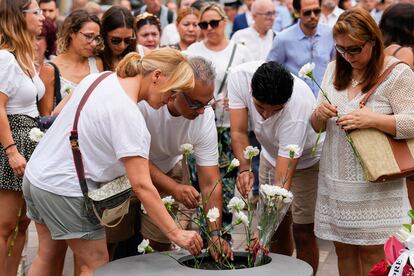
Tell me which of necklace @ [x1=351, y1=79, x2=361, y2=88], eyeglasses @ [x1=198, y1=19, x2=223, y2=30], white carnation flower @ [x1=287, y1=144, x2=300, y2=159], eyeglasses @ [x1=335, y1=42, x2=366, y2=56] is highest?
eyeglasses @ [x1=335, y1=42, x2=366, y2=56]

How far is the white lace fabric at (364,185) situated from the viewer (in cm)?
513

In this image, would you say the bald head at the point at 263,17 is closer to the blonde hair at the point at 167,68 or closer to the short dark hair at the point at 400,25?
the short dark hair at the point at 400,25

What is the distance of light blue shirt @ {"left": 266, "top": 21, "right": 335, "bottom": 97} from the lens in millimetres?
8180

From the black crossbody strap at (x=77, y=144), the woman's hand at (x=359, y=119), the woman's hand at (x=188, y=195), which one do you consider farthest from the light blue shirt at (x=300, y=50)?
the black crossbody strap at (x=77, y=144)

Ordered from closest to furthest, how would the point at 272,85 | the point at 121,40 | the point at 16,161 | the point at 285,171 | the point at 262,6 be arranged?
the point at 272,85, the point at 285,171, the point at 16,161, the point at 121,40, the point at 262,6

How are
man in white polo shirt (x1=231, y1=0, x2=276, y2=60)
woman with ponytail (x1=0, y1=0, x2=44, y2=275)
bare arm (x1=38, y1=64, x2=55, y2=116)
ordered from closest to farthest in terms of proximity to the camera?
woman with ponytail (x1=0, y1=0, x2=44, y2=275)
bare arm (x1=38, y1=64, x2=55, y2=116)
man in white polo shirt (x1=231, y1=0, x2=276, y2=60)

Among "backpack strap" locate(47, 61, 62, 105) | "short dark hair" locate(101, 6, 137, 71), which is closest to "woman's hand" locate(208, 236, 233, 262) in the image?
"backpack strap" locate(47, 61, 62, 105)

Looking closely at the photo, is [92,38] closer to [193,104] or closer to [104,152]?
[193,104]

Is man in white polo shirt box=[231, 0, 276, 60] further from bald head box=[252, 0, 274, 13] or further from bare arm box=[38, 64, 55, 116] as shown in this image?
bare arm box=[38, 64, 55, 116]

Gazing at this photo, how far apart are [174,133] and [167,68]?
0.78 m

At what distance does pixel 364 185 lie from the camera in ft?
17.3

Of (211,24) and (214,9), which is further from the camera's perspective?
(214,9)

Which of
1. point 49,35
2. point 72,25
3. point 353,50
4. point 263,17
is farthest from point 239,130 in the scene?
point 263,17

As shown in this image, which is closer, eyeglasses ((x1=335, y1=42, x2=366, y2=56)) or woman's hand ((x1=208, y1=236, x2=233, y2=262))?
woman's hand ((x1=208, y1=236, x2=233, y2=262))
